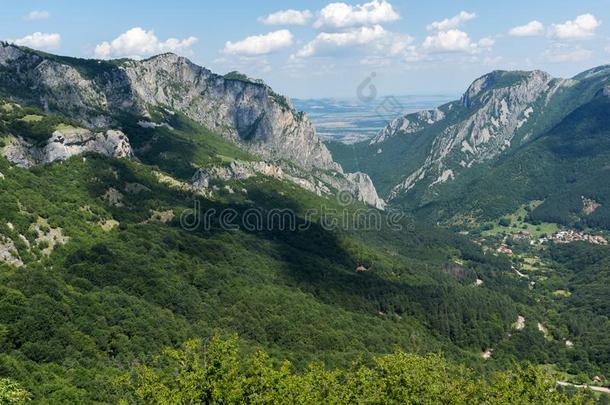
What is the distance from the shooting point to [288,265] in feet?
655

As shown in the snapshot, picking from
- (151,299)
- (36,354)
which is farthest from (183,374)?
(151,299)

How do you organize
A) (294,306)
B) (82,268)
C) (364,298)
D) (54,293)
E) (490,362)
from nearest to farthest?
(54,293) < (82,268) < (294,306) < (490,362) < (364,298)

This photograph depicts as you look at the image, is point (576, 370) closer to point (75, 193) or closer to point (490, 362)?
point (490, 362)

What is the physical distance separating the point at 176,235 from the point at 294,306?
47801 millimetres

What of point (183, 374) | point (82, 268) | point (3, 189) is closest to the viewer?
point (183, 374)

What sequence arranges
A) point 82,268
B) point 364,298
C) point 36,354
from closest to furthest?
1. point 36,354
2. point 82,268
3. point 364,298

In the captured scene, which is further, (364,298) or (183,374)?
(364,298)

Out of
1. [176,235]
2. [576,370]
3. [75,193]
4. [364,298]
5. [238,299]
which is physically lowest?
[576,370]

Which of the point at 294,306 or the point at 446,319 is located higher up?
the point at 294,306

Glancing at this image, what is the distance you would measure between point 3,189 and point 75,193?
99.6ft

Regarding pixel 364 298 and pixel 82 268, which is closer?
pixel 82 268

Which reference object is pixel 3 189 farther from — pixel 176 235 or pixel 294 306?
pixel 294 306

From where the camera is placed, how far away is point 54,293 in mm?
99250

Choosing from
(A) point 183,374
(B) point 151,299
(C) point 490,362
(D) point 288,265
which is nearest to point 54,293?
(B) point 151,299
